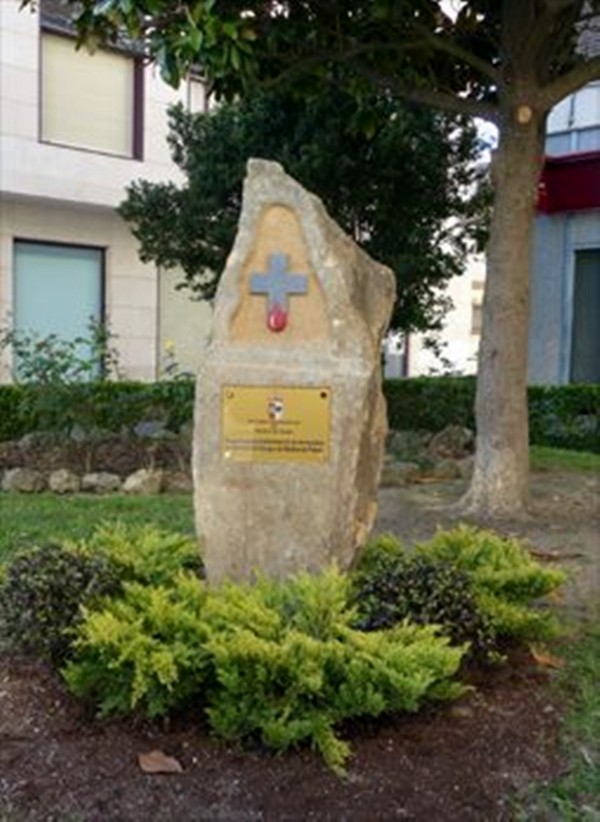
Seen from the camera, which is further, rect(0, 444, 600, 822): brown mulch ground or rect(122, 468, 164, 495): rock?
rect(122, 468, 164, 495): rock

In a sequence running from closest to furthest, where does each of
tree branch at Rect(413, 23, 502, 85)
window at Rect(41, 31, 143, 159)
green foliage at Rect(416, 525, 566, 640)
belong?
green foliage at Rect(416, 525, 566, 640) < tree branch at Rect(413, 23, 502, 85) < window at Rect(41, 31, 143, 159)

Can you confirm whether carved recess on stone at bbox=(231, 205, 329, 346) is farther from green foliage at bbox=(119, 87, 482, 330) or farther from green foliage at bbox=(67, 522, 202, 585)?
green foliage at bbox=(119, 87, 482, 330)

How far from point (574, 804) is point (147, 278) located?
51.8ft

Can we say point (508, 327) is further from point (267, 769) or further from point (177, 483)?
point (267, 769)

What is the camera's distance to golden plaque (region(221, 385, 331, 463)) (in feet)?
15.6

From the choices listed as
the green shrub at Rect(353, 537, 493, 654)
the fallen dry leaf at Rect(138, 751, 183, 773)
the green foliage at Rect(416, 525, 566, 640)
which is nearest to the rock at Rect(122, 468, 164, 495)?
the green foliage at Rect(416, 525, 566, 640)

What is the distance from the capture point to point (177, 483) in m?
9.52

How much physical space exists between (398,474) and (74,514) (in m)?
2.98

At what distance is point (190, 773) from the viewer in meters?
3.63

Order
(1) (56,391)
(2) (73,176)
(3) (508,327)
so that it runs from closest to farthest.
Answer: (3) (508,327), (1) (56,391), (2) (73,176)

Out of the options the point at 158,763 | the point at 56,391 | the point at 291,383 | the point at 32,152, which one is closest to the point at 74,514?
the point at 56,391

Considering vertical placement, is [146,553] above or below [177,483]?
above

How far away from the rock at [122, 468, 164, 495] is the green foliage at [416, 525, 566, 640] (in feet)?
14.3

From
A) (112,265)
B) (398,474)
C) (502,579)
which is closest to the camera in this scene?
(502,579)
